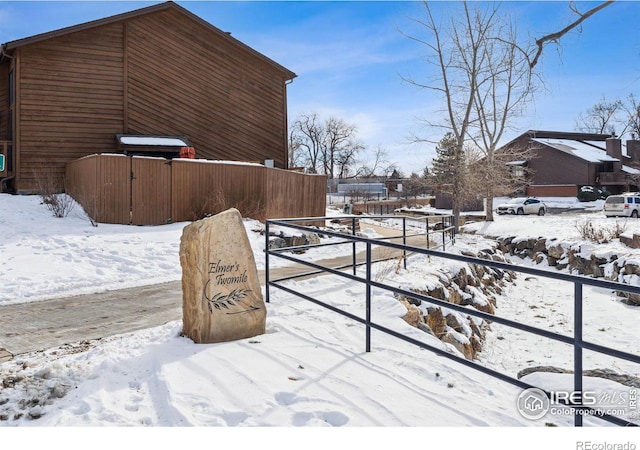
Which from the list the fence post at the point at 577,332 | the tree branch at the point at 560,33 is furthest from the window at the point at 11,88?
the fence post at the point at 577,332

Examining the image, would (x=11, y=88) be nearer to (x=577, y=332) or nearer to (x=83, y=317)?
(x=83, y=317)

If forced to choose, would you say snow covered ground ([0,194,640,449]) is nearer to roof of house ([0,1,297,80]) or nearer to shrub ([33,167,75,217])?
shrub ([33,167,75,217])

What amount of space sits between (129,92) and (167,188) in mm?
6387

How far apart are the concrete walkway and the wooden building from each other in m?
10.6

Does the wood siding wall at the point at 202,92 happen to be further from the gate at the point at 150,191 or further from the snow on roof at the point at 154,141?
the gate at the point at 150,191

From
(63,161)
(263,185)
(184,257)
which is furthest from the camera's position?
(63,161)

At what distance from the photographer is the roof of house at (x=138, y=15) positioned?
1437cm

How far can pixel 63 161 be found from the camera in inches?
608

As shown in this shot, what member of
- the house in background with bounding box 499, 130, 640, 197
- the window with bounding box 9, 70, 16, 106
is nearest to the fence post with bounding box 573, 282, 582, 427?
the window with bounding box 9, 70, 16, 106

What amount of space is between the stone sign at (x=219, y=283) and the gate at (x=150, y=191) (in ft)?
26.0

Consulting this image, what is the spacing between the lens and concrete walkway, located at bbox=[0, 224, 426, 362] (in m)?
4.60
